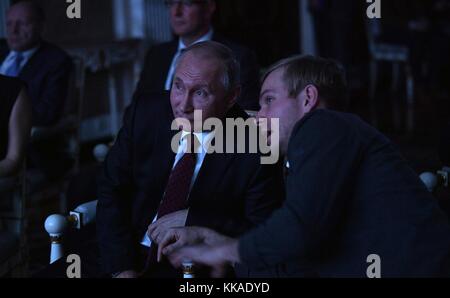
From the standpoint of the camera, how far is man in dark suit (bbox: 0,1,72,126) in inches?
154

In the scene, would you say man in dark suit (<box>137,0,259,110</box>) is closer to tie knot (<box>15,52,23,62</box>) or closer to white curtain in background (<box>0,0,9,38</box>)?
tie knot (<box>15,52,23,62</box>)

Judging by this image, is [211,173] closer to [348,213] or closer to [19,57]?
[348,213]

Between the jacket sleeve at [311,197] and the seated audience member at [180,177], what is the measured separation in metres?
0.50

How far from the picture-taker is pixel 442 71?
10180 mm

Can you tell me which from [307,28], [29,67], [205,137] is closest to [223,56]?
[205,137]

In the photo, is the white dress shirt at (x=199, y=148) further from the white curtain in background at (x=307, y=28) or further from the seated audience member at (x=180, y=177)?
the white curtain in background at (x=307, y=28)

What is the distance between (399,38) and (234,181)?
7710mm

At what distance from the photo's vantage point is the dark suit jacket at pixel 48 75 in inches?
151

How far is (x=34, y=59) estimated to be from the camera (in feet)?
13.1

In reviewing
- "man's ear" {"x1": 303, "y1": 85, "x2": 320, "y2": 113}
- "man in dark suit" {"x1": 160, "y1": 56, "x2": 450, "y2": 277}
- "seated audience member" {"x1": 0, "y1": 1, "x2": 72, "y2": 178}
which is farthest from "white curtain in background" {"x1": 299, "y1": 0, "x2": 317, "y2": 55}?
"man in dark suit" {"x1": 160, "y1": 56, "x2": 450, "y2": 277}

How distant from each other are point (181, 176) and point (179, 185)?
28mm

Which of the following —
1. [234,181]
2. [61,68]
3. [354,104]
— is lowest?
[354,104]
